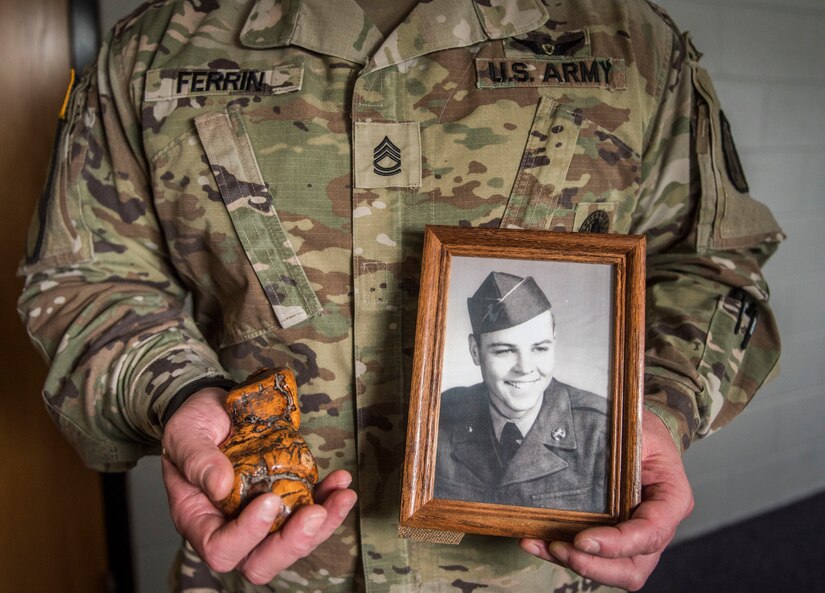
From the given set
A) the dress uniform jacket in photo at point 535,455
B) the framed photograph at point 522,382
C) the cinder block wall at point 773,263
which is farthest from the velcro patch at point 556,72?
the cinder block wall at point 773,263

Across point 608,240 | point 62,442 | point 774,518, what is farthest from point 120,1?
point 774,518

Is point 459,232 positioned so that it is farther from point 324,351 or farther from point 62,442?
point 62,442

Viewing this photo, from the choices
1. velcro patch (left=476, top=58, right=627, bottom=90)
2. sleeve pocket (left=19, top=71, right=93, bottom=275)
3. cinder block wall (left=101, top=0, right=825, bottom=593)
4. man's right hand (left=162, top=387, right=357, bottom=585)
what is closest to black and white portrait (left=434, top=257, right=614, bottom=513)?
man's right hand (left=162, top=387, right=357, bottom=585)

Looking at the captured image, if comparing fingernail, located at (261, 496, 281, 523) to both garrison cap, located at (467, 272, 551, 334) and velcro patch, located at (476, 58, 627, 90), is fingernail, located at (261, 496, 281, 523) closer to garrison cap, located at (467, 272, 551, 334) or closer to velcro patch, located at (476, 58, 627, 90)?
garrison cap, located at (467, 272, 551, 334)

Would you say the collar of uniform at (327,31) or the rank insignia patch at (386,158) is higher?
the collar of uniform at (327,31)

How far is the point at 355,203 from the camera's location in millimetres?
761

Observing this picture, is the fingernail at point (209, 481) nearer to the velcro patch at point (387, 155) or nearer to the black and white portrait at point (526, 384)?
the black and white portrait at point (526, 384)

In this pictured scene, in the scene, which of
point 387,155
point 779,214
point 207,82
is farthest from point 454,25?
point 779,214

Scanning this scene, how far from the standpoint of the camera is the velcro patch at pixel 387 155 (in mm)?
757

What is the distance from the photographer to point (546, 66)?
0.78m

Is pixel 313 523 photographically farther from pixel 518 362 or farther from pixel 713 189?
pixel 713 189

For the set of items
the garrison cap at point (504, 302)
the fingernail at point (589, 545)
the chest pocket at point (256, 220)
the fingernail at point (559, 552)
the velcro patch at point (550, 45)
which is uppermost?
the velcro patch at point (550, 45)

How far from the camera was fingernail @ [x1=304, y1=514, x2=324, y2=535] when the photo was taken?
0.54 m

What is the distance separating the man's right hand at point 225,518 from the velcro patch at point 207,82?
0.41 meters
